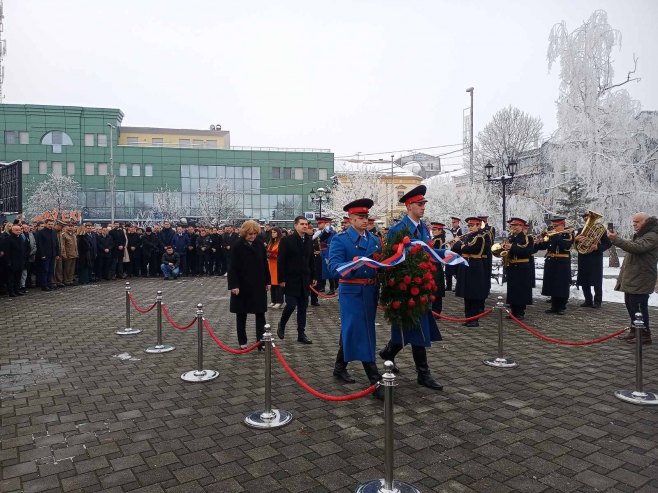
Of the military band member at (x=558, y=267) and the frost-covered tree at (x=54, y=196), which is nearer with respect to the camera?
the military band member at (x=558, y=267)

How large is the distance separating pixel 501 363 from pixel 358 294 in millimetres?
2779

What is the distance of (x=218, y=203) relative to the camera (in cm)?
6138

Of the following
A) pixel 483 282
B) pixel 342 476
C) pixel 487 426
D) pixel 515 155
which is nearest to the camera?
pixel 342 476

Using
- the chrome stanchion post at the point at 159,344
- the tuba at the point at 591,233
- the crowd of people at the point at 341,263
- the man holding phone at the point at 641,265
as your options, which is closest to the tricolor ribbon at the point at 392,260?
the crowd of people at the point at 341,263

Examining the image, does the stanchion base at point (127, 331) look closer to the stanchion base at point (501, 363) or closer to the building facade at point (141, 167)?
the stanchion base at point (501, 363)

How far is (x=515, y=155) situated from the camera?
38500 mm

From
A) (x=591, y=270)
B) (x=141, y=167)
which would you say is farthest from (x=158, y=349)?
(x=141, y=167)

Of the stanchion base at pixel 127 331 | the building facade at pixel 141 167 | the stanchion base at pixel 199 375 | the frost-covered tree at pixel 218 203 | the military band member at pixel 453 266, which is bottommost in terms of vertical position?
the stanchion base at pixel 199 375

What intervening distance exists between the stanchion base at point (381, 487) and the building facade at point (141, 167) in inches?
2408

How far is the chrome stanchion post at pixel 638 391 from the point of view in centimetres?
556

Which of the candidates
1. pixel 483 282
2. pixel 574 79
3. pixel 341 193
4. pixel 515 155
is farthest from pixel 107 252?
pixel 341 193

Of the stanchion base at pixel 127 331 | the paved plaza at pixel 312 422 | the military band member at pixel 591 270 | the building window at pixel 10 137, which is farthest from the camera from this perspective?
the building window at pixel 10 137

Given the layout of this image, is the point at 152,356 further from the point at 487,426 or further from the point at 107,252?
the point at 107,252

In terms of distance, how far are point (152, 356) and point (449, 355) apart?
15.5 feet
